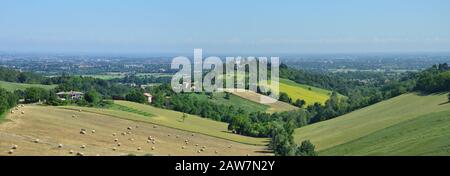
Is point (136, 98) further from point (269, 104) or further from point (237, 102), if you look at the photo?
point (269, 104)

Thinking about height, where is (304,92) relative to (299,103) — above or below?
above

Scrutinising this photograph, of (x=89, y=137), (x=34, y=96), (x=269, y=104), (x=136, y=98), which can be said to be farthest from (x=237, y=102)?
(x=89, y=137)

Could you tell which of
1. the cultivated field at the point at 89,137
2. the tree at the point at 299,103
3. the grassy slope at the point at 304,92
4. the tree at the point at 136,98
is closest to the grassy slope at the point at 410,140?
the cultivated field at the point at 89,137

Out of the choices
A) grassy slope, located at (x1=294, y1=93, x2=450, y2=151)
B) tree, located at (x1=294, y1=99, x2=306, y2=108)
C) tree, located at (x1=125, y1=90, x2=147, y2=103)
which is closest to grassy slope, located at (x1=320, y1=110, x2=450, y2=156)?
grassy slope, located at (x1=294, y1=93, x2=450, y2=151)

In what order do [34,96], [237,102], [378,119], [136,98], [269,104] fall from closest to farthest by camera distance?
[378,119], [34,96], [136,98], [237,102], [269,104]

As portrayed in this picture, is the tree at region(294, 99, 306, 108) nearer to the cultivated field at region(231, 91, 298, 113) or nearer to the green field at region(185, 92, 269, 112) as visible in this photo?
the cultivated field at region(231, 91, 298, 113)
